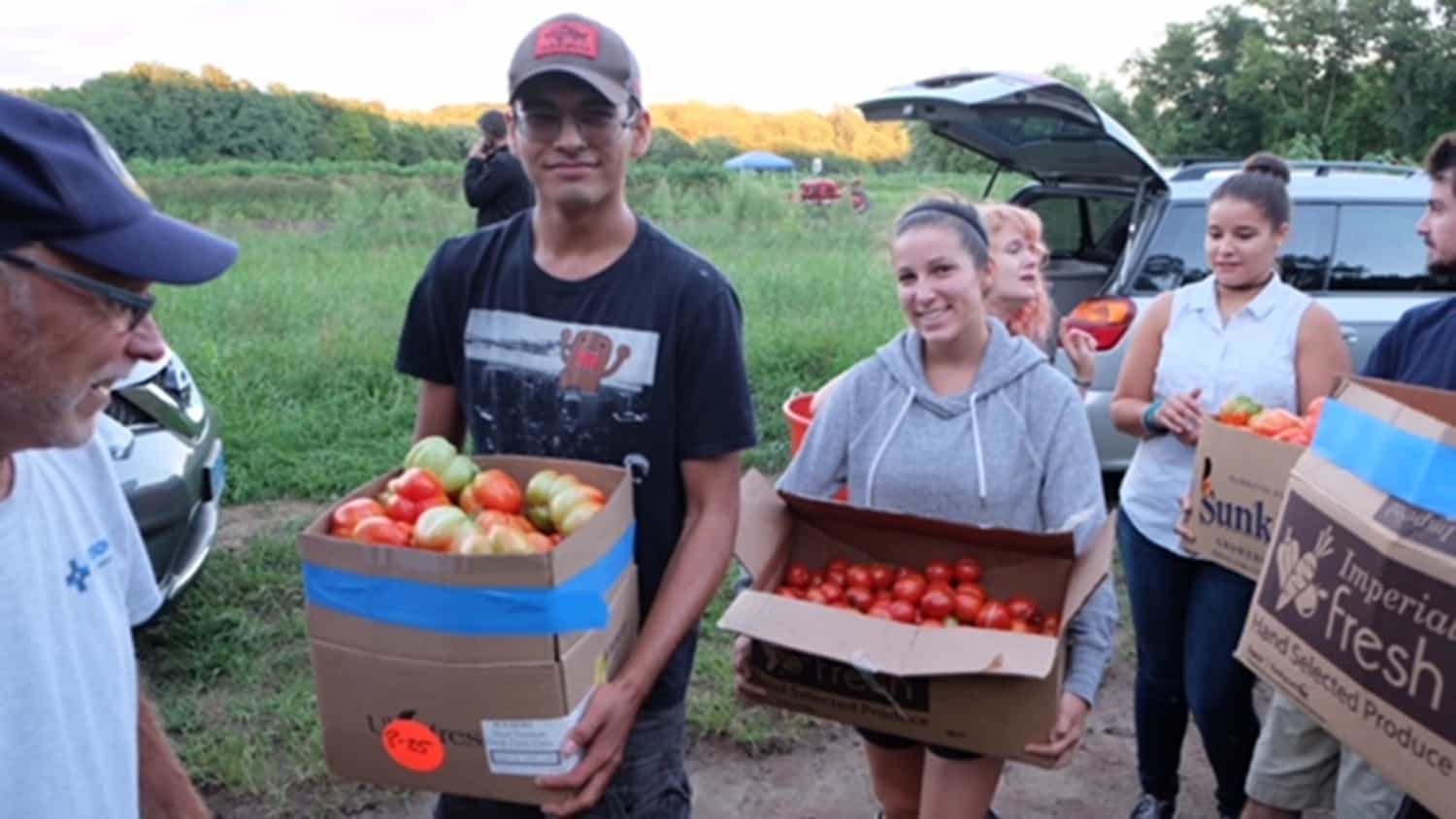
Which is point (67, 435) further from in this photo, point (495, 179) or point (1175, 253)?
point (495, 179)

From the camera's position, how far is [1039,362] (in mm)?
2561

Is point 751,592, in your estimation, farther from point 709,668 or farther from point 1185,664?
point 709,668

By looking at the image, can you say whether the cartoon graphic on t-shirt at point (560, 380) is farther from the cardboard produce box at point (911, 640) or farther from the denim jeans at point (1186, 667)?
the denim jeans at point (1186, 667)

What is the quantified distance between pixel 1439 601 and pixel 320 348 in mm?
7662

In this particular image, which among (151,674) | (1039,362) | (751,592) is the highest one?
(1039,362)

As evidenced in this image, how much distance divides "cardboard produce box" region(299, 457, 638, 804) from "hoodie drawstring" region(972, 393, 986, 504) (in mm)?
981

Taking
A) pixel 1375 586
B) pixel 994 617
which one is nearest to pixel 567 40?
pixel 994 617

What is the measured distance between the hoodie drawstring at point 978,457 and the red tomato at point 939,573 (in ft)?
0.54

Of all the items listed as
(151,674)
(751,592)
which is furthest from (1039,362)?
(151,674)

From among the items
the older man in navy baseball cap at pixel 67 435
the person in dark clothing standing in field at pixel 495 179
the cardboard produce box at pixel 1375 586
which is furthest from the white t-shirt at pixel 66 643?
the person in dark clothing standing in field at pixel 495 179

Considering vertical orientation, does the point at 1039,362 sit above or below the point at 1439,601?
above

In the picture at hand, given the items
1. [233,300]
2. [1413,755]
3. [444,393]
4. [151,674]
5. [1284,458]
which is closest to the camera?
[1413,755]

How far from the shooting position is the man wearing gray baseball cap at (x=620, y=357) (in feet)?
6.51

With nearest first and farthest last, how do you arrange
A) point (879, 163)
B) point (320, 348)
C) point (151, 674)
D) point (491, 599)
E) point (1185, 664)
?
point (491, 599)
point (1185, 664)
point (151, 674)
point (320, 348)
point (879, 163)
